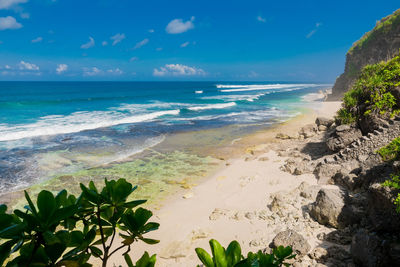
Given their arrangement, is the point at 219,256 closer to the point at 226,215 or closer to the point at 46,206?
the point at 46,206

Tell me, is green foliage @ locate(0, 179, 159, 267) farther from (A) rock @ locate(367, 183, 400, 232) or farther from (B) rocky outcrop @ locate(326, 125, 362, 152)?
(B) rocky outcrop @ locate(326, 125, 362, 152)

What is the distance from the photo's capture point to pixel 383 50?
100ft

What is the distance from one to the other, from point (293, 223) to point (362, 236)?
5.96 ft

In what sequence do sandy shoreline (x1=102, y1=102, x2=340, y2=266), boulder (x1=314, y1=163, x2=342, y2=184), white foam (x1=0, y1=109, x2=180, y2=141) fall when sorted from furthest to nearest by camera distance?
white foam (x1=0, y1=109, x2=180, y2=141) < boulder (x1=314, y1=163, x2=342, y2=184) < sandy shoreline (x1=102, y1=102, x2=340, y2=266)

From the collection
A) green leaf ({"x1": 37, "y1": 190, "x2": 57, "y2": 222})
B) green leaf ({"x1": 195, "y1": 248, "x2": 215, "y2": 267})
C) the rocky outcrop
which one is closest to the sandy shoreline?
the rocky outcrop

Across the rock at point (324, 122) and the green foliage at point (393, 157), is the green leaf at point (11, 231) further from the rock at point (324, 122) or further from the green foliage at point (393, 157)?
the rock at point (324, 122)

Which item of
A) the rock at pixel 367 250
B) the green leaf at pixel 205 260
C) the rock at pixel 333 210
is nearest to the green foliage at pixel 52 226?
the green leaf at pixel 205 260

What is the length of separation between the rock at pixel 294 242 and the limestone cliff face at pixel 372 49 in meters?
29.5

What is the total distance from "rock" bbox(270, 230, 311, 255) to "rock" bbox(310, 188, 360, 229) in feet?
3.40

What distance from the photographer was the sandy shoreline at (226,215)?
5.11 m

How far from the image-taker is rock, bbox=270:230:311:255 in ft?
13.9

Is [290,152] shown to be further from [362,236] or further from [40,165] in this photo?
[40,165]

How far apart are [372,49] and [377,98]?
103 feet

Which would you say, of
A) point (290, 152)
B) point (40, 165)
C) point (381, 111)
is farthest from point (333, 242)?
point (40, 165)
